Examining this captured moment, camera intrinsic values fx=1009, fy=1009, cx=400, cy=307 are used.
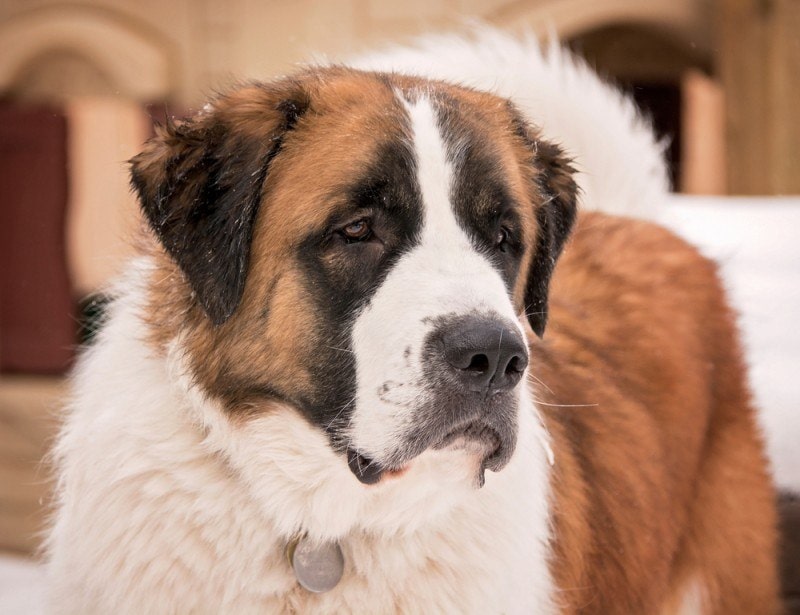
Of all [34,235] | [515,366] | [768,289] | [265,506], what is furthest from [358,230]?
[34,235]

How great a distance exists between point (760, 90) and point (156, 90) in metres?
5.25

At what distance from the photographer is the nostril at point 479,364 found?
1744mm

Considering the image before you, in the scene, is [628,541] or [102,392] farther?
[628,541]

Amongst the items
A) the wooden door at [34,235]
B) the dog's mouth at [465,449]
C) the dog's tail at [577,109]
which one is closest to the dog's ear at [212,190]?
the dog's mouth at [465,449]

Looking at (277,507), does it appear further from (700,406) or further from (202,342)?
(700,406)

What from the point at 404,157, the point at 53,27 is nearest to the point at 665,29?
the point at 53,27

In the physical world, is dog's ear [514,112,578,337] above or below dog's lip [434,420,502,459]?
above

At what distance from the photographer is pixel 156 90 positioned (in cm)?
926

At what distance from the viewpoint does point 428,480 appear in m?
1.99

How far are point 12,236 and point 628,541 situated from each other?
26.0ft

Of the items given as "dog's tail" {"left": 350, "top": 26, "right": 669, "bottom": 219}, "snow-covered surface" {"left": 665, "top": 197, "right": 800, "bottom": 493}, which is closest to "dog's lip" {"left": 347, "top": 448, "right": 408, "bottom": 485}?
"dog's tail" {"left": 350, "top": 26, "right": 669, "bottom": 219}

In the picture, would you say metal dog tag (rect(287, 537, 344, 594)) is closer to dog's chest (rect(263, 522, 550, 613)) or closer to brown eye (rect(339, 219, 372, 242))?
dog's chest (rect(263, 522, 550, 613))

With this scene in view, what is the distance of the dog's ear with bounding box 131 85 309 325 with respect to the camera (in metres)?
1.99

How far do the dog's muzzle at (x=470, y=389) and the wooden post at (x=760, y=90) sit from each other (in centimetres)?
664
